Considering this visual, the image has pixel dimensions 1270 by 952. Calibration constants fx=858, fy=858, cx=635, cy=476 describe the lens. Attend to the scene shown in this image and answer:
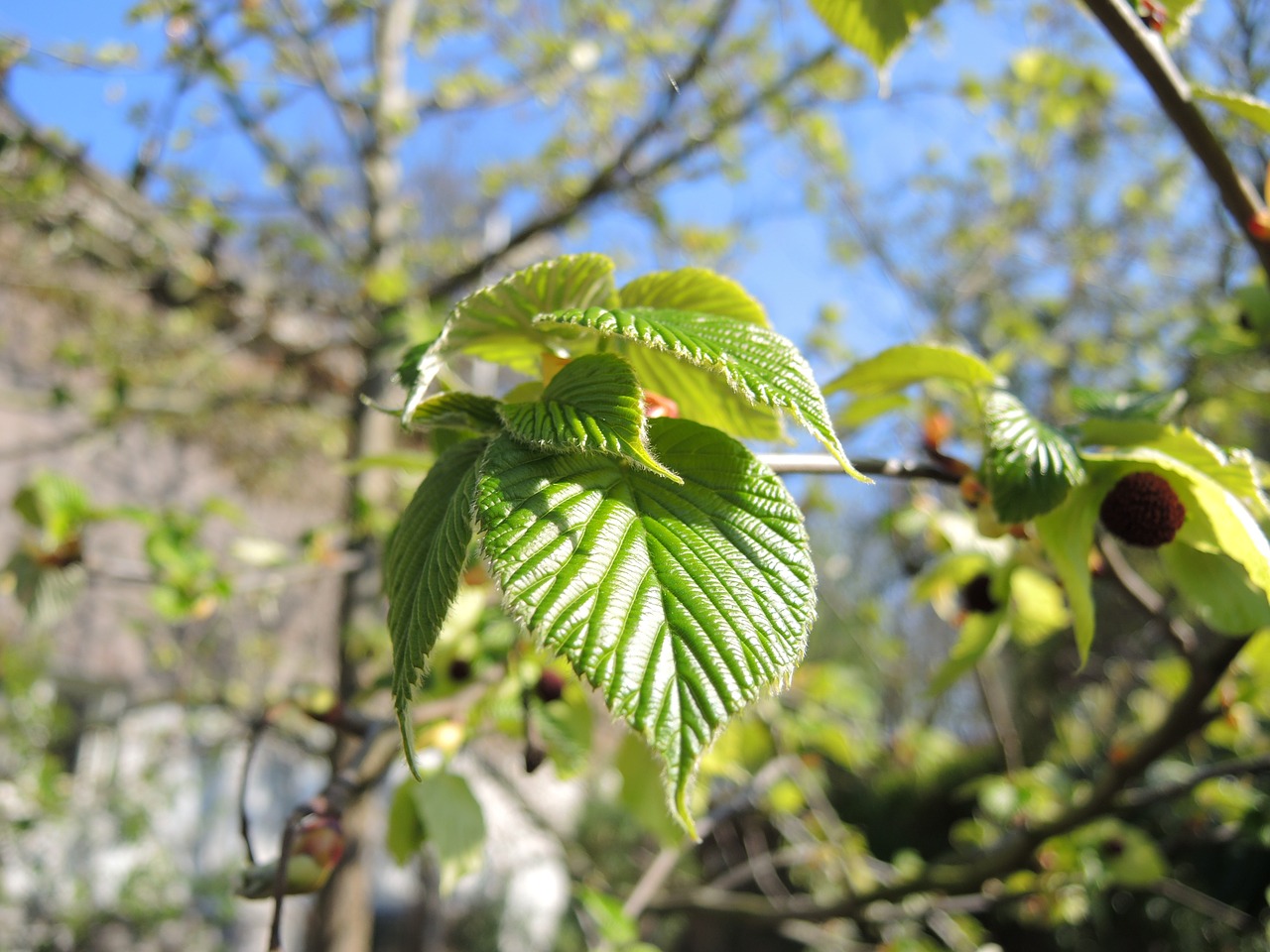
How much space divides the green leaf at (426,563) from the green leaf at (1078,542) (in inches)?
13.7

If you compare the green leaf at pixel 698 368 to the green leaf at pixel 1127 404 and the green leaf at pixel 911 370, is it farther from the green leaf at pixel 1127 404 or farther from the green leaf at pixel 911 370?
the green leaf at pixel 1127 404

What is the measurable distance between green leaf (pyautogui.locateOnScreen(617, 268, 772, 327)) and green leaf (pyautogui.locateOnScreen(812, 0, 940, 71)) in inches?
7.3

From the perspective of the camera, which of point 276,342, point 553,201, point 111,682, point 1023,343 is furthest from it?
point 111,682

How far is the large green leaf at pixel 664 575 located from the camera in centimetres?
31

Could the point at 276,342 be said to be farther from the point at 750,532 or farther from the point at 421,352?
the point at 750,532

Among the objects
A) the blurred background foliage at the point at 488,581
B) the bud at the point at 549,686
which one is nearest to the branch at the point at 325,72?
the blurred background foliage at the point at 488,581

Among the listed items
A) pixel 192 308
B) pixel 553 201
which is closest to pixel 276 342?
pixel 192 308

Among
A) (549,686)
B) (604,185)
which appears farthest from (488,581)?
(604,185)

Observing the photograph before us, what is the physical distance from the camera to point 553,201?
10.5 ft

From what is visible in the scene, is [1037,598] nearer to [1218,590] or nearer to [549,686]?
[1218,590]

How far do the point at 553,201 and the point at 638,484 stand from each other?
2.99 metres

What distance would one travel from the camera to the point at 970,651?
70 centimetres

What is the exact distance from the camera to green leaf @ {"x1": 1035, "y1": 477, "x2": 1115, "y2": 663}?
514 millimetres

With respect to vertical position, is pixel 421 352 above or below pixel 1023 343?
below
